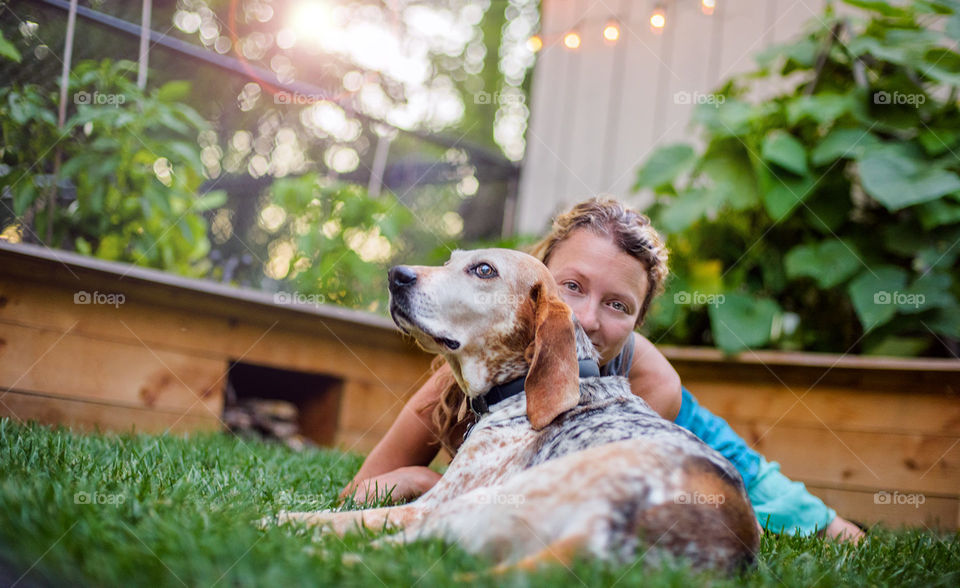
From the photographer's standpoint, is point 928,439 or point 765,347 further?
point 765,347

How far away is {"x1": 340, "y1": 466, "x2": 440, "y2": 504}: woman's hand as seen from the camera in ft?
9.43

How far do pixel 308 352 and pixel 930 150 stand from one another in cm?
413

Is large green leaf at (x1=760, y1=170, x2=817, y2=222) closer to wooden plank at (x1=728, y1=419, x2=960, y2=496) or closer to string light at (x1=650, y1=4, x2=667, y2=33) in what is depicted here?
wooden plank at (x1=728, y1=419, x2=960, y2=496)

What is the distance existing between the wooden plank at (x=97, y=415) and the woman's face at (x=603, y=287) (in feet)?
7.42

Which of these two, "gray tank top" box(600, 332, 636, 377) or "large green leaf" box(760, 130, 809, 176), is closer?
"gray tank top" box(600, 332, 636, 377)

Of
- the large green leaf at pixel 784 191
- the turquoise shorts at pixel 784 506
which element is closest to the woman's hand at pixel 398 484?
the turquoise shorts at pixel 784 506

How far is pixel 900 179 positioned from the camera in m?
4.48

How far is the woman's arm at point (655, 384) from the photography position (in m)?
3.27

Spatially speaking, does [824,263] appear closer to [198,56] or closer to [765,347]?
[765,347]

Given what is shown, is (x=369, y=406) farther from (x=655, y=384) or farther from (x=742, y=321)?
(x=742, y=321)

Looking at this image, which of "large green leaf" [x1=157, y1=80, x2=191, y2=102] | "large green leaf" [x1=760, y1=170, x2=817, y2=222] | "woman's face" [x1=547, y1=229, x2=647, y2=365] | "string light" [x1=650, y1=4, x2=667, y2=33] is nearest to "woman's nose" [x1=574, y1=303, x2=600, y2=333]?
"woman's face" [x1=547, y1=229, x2=647, y2=365]

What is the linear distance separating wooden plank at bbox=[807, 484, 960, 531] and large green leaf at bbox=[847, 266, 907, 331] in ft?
3.25

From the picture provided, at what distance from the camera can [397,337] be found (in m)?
5.00

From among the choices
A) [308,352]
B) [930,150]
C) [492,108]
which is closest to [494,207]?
[308,352]
